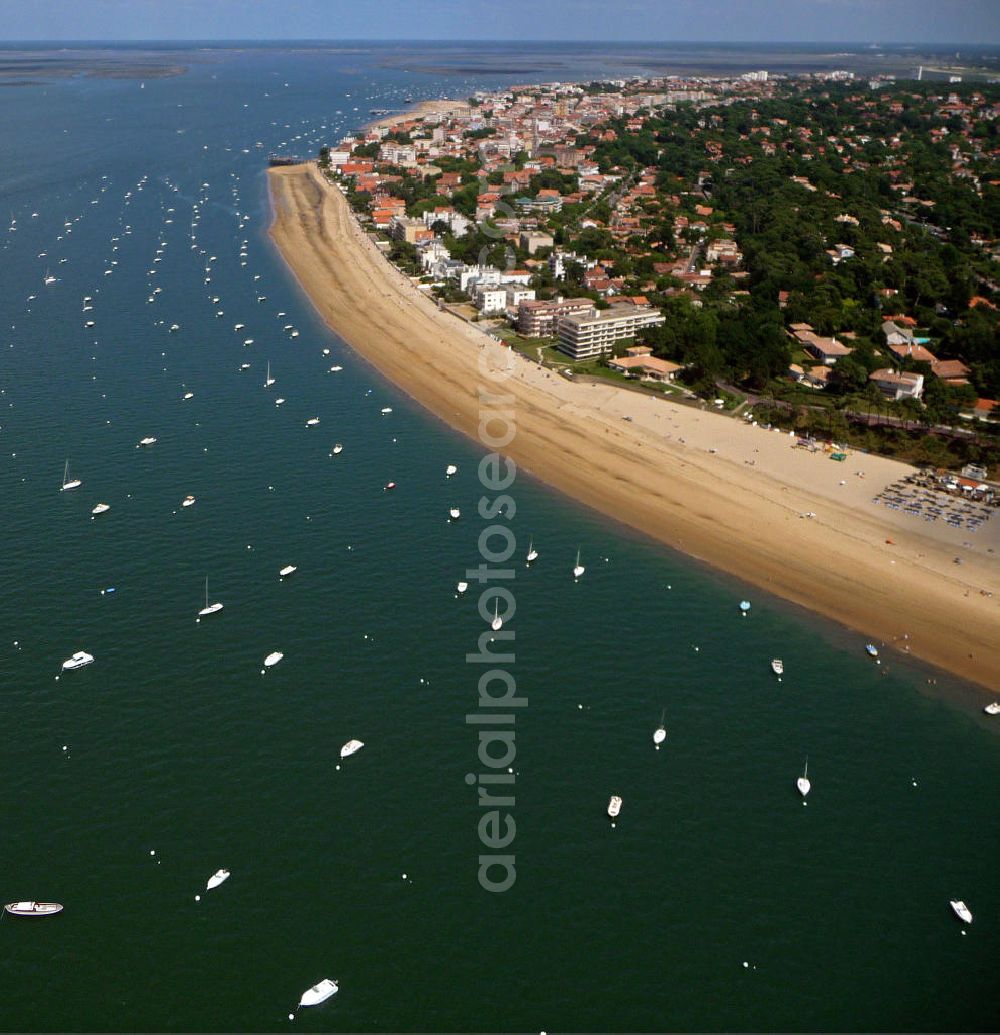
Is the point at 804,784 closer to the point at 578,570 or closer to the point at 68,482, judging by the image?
the point at 578,570

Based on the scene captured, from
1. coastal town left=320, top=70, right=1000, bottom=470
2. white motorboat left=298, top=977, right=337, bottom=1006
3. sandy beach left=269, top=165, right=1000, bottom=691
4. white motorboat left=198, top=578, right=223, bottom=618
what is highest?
white motorboat left=298, top=977, right=337, bottom=1006

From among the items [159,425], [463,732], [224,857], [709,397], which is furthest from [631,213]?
[224,857]

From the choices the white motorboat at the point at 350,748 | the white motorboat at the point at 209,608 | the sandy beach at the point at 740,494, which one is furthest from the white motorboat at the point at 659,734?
the white motorboat at the point at 209,608

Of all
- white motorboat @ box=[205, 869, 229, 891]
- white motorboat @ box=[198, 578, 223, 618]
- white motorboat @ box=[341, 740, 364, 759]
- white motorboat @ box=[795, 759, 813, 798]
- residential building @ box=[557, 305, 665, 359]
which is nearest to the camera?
white motorboat @ box=[205, 869, 229, 891]

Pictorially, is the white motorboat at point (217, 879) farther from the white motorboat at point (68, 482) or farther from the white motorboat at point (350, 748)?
the white motorboat at point (68, 482)

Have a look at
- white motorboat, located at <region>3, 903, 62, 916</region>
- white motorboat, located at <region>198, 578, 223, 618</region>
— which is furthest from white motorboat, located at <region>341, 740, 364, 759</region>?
white motorboat, located at <region>198, 578, 223, 618</region>

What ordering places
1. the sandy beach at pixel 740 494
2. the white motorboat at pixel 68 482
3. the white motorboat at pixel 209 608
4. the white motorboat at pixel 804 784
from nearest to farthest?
1. the white motorboat at pixel 804 784
2. the white motorboat at pixel 209 608
3. the sandy beach at pixel 740 494
4. the white motorboat at pixel 68 482

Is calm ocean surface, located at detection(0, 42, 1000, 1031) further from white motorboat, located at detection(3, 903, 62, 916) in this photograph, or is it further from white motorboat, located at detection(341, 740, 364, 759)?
white motorboat, located at detection(341, 740, 364, 759)
